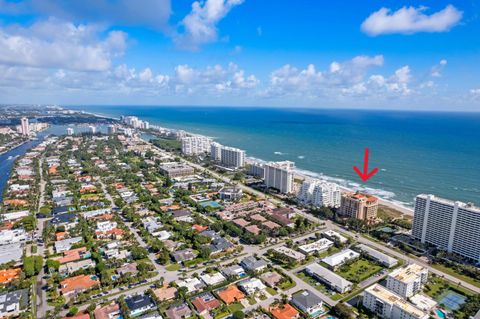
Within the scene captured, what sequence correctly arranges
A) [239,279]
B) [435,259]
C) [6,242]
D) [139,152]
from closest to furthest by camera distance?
1. [239,279]
2. [435,259]
3. [6,242]
4. [139,152]

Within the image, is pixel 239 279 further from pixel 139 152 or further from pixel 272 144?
pixel 272 144

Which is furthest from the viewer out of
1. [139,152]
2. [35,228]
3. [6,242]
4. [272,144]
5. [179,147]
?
[272,144]

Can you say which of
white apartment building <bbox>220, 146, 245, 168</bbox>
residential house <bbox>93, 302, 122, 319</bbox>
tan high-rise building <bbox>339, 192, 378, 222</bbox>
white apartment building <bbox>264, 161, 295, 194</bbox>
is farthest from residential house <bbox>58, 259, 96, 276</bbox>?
white apartment building <bbox>220, 146, 245, 168</bbox>

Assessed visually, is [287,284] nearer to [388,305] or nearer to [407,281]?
[388,305]

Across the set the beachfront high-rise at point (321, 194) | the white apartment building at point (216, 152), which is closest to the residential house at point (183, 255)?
the beachfront high-rise at point (321, 194)

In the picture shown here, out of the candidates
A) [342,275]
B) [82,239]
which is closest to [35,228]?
[82,239]

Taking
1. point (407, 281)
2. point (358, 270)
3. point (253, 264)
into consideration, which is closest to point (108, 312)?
point (253, 264)
